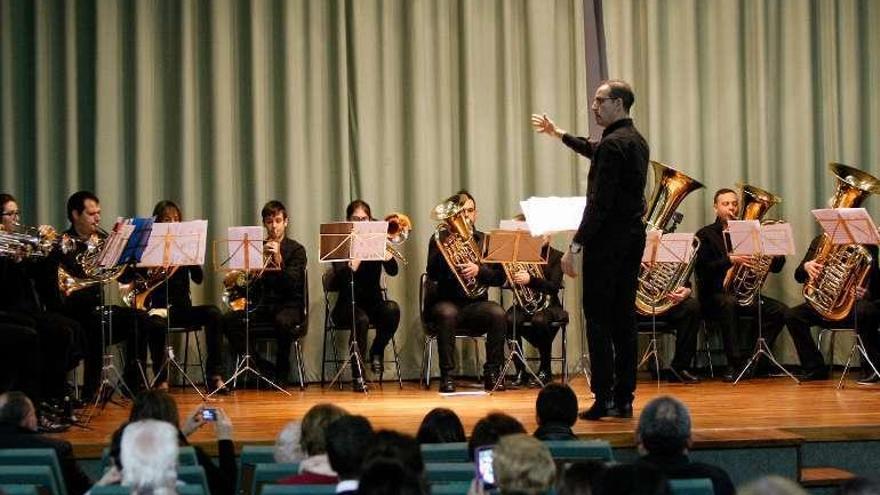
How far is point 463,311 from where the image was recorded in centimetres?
926

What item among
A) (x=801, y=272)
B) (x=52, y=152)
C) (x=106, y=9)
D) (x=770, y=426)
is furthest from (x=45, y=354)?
(x=801, y=272)

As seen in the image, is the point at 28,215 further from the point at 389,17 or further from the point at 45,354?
the point at 389,17

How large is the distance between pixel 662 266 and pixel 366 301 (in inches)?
89.0

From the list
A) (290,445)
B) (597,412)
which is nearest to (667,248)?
(597,412)

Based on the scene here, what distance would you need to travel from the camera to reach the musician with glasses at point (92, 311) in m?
7.70

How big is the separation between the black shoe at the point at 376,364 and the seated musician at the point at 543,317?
41.2 inches

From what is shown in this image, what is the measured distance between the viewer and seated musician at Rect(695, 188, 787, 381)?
379 inches

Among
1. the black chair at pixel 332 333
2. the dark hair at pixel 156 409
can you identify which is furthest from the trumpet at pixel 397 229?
the dark hair at pixel 156 409

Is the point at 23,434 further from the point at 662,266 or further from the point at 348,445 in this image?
the point at 662,266

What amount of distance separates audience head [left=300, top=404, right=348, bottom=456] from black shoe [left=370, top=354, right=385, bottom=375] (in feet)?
17.2

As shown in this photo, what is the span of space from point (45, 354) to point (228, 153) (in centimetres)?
298

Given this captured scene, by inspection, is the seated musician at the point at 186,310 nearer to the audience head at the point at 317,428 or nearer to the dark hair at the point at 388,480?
the audience head at the point at 317,428

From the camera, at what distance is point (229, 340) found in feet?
30.8

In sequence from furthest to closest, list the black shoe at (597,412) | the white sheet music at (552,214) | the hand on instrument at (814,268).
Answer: the hand on instrument at (814,268)
the white sheet music at (552,214)
the black shoe at (597,412)
